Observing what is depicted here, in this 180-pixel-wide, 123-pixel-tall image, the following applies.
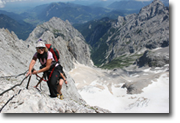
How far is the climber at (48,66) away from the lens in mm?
8195

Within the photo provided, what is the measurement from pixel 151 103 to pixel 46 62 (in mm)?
30683

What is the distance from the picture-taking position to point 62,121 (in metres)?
6.40

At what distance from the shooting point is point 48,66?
27.4ft

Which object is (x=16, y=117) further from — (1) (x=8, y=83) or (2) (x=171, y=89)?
(2) (x=171, y=89)

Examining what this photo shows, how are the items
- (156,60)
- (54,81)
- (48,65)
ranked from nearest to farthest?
(48,65) → (54,81) → (156,60)

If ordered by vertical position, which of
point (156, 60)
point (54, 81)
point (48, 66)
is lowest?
point (156, 60)

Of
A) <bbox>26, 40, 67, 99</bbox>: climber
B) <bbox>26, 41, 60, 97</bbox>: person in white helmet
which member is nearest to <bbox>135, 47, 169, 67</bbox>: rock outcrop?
<bbox>26, 40, 67, 99</bbox>: climber

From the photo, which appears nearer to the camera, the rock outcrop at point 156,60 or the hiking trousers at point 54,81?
the hiking trousers at point 54,81

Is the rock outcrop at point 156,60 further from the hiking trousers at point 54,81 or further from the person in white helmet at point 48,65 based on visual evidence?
the person in white helmet at point 48,65

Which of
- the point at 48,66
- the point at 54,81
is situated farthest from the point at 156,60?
the point at 48,66

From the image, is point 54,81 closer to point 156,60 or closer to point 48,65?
point 48,65

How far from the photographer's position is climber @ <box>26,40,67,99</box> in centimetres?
820

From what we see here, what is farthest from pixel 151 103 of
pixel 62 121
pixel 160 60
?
pixel 160 60

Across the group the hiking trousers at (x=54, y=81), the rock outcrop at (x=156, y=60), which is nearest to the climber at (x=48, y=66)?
the hiking trousers at (x=54, y=81)
